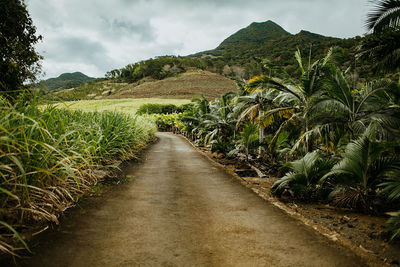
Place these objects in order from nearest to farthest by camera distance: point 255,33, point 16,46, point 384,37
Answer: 1. point 384,37
2. point 16,46
3. point 255,33

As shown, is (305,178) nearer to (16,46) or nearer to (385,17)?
(385,17)

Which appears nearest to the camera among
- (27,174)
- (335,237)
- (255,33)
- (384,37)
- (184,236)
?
(27,174)

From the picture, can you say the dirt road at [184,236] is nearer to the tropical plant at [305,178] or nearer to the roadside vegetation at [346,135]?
the tropical plant at [305,178]

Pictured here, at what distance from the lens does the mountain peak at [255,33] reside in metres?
116

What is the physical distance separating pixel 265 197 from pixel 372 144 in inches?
78.9

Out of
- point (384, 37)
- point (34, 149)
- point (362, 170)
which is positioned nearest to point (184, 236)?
point (34, 149)

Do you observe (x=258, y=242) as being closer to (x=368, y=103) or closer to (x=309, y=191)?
(x=309, y=191)

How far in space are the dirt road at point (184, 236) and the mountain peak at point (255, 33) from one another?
4617 inches

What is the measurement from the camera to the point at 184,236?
2709 millimetres

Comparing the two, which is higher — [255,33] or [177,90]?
[255,33]

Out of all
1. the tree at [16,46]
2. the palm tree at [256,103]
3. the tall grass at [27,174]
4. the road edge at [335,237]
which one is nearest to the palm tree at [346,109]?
the road edge at [335,237]

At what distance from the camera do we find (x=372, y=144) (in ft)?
13.0

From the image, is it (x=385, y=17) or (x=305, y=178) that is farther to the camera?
(x=385, y=17)

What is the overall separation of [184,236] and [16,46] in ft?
40.8
